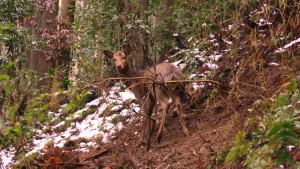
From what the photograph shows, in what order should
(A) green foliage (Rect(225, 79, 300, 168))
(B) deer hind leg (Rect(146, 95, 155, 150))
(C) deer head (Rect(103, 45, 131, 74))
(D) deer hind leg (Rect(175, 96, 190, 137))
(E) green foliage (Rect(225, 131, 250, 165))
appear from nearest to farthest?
(A) green foliage (Rect(225, 79, 300, 168)), (E) green foliage (Rect(225, 131, 250, 165)), (B) deer hind leg (Rect(146, 95, 155, 150)), (D) deer hind leg (Rect(175, 96, 190, 137)), (C) deer head (Rect(103, 45, 131, 74))

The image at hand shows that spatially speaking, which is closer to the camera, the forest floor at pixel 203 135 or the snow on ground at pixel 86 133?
the forest floor at pixel 203 135

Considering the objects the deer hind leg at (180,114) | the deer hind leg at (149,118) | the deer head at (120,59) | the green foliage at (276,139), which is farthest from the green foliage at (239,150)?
the deer head at (120,59)

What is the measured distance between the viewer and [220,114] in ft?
28.0

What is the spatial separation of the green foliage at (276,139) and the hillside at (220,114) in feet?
0.03

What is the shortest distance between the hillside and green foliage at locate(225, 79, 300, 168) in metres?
0.01

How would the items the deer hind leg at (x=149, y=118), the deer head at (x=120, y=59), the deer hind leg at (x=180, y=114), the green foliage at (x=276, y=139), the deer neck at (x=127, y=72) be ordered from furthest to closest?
the deer neck at (x=127, y=72) < the deer head at (x=120, y=59) < the deer hind leg at (x=180, y=114) < the deer hind leg at (x=149, y=118) < the green foliage at (x=276, y=139)

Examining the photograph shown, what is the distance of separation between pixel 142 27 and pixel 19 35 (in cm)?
363

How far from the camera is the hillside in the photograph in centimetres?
545

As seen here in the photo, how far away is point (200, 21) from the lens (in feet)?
39.0

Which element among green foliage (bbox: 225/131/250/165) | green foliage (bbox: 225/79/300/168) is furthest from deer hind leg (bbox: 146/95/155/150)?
green foliage (bbox: 225/79/300/168)

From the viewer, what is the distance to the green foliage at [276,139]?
4.23 metres

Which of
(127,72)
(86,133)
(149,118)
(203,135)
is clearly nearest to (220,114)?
(203,135)

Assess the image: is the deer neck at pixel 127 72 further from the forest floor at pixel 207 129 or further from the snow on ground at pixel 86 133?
the forest floor at pixel 207 129

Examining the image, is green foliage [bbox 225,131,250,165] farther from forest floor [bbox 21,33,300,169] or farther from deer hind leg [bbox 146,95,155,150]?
deer hind leg [bbox 146,95,155,150]
